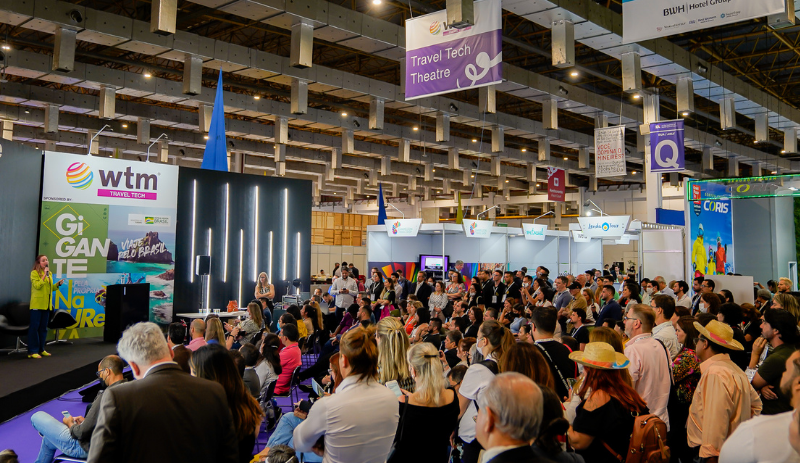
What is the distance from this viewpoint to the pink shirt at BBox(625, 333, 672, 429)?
3.50m

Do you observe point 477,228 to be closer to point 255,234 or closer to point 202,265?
point 255,234

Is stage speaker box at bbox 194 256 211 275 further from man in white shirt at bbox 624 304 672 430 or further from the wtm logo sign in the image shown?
man in white shirt at bbox 624 304 672 430

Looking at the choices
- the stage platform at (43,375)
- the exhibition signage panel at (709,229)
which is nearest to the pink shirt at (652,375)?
the stage platform at (43,375)

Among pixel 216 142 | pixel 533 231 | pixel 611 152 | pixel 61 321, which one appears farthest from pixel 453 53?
pixel 533 231

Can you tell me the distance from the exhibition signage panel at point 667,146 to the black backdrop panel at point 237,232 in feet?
23.6

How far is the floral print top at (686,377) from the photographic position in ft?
12.3

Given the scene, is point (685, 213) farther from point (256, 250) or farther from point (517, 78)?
point (256, 250)

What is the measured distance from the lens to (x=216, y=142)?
11.4m

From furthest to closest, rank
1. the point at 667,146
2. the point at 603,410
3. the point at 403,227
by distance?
1. the point at 403,227
2. the point at 667,146
3. the point at 603,410

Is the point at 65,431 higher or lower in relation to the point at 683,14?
lower

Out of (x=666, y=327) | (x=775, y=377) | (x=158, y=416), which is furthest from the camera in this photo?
(x=666, y=327)

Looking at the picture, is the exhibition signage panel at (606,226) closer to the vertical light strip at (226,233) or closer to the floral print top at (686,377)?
→ the vertical light strip at (226,233)

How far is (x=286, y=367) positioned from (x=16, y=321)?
18.0 ft

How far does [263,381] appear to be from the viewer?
482 centimetres
